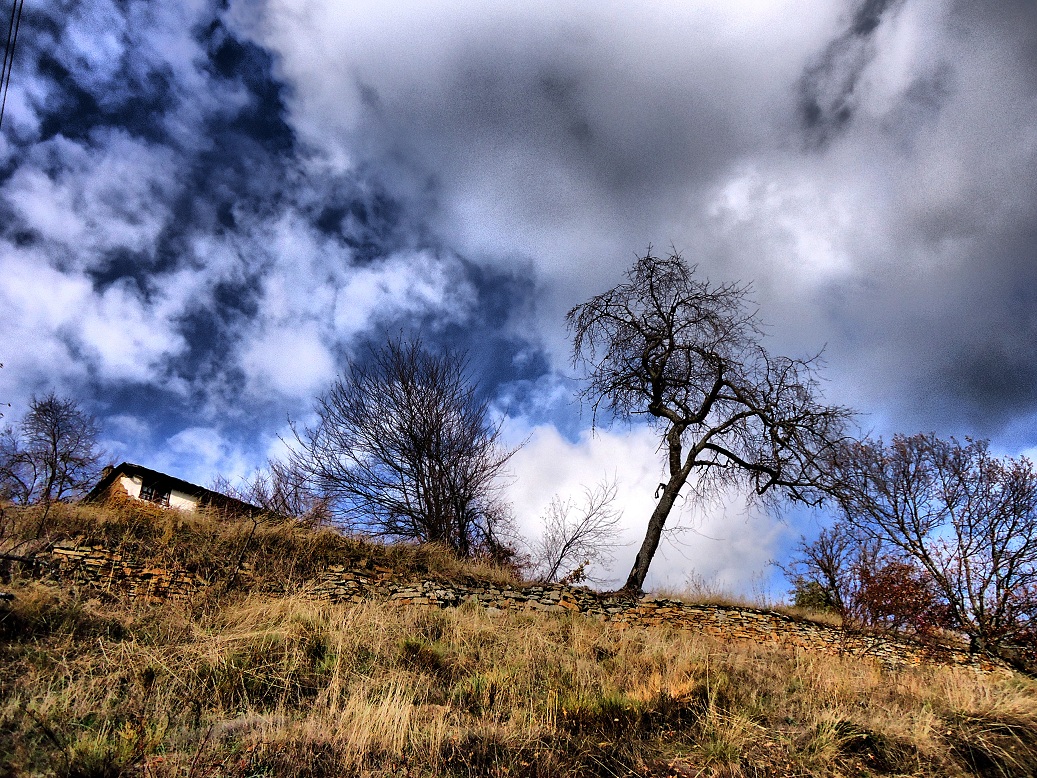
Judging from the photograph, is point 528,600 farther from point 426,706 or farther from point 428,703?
point 426,706

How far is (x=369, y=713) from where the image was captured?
14.2 ft

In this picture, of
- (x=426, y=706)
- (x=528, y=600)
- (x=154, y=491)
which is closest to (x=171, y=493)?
(x=154, y=491)

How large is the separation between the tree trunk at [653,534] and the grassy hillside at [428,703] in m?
6.82

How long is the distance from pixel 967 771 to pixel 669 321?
45.9ft

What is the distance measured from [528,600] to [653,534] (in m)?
5.33

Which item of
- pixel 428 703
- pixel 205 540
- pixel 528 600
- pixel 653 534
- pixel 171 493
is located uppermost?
pixel 171 493

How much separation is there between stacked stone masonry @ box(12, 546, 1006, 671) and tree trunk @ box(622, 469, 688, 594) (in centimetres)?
149

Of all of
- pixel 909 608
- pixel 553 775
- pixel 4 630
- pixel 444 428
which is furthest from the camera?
pixel 444 428

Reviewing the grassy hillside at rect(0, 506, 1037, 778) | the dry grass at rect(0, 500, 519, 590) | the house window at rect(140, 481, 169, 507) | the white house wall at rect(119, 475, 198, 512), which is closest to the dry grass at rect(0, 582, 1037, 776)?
the grassy hillside at rect(0, 506, 1037, 778)

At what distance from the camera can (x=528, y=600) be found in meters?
11.5

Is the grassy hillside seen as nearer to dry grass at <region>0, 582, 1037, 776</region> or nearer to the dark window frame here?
dry grass at <region>0, 582, 1037, 776</region>

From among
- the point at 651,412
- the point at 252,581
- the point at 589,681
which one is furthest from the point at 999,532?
the point at 252,581

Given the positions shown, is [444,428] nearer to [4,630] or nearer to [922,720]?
[4,630]

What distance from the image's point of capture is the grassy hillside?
3783 millimetres
